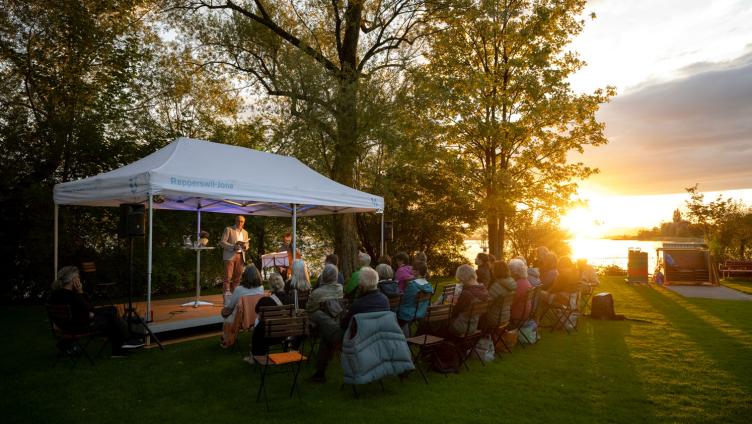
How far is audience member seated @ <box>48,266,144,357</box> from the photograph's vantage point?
5.40 m

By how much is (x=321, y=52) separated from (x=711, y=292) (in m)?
13.3

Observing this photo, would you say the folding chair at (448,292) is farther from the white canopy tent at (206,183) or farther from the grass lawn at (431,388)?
the white canopy tent at (206,183)

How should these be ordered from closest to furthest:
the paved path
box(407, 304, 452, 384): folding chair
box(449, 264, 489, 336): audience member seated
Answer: box(407, 304, 452, 384): folding chair < box(449, 264, 489, 336): audience member seated < the paved path

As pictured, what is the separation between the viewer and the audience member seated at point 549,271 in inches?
309

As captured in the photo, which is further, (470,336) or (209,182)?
(209,182)

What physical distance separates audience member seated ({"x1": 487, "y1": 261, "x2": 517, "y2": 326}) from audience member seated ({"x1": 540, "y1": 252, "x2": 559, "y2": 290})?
2.20 metres

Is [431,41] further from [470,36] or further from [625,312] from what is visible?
[625,312]

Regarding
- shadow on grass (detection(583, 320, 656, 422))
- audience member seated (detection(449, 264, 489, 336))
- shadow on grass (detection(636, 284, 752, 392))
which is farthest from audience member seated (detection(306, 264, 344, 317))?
shadow on grass (detection(636, 284, 752, 392))

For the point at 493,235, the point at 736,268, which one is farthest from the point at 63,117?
the point at 736,268

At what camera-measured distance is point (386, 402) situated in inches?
171

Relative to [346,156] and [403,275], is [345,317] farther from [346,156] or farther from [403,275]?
[346,156]

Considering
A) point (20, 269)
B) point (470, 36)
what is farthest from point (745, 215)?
point (20, 269)

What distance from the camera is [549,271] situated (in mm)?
7957

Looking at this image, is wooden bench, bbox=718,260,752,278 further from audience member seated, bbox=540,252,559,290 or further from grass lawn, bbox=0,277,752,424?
audience member seated, bbox=540,252,559,290
